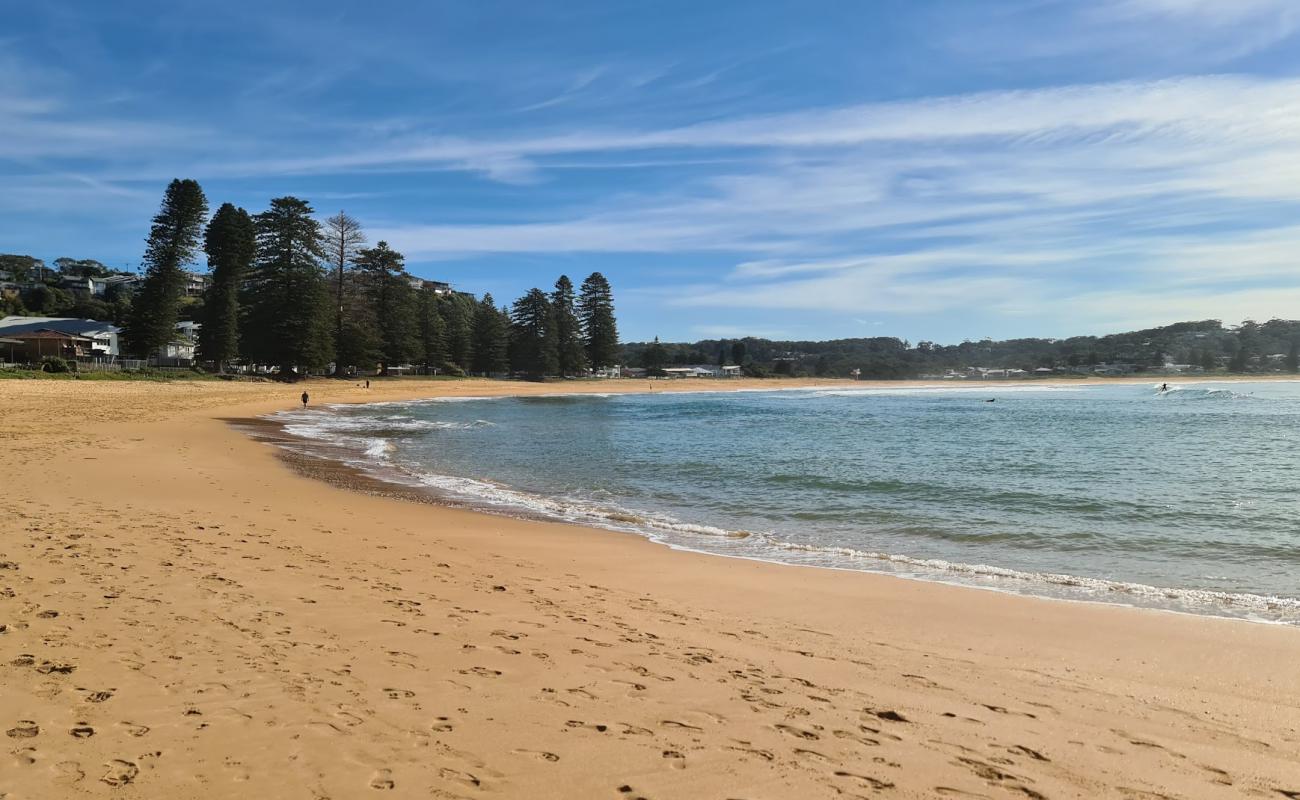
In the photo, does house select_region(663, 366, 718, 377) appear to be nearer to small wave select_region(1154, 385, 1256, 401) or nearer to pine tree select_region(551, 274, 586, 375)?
pine tree select_region(551, 274, 586, 375)

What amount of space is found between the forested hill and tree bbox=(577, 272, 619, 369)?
27.6m

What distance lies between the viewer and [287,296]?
52656 millimetres

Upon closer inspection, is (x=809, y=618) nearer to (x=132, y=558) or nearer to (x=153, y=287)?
(x=132, y=558)

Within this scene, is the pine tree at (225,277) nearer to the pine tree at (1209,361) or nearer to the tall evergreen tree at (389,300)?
the tall evergreen tree at (389,300)

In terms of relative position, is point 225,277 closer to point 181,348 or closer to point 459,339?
point 181,348

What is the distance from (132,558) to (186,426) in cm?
1946

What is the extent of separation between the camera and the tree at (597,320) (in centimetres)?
9056

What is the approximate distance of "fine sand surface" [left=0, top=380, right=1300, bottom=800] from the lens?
3033 millimetres

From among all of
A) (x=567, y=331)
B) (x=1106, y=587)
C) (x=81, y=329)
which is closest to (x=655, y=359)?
(x=567, y=331)

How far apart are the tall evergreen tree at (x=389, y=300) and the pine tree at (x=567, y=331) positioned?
20.6m

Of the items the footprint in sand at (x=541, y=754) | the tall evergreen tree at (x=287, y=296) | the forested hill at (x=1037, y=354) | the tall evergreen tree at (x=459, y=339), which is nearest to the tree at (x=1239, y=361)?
the forested hill at (x=1037, y=354)

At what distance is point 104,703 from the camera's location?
334 centimetres

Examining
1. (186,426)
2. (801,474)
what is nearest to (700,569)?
(801,474)

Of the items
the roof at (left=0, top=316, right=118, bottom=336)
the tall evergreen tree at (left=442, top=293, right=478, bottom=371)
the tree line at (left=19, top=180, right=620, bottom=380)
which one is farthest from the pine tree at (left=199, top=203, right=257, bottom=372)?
the tall evergreen tree at (left=442, top=293, right=478, bottom=371)
